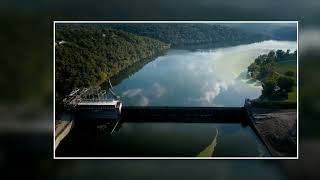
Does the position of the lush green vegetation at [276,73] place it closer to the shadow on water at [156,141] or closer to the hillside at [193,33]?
the hillside at [193,33]

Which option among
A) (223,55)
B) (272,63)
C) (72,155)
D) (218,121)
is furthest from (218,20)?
(72,155)

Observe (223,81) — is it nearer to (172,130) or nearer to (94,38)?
(172,130)

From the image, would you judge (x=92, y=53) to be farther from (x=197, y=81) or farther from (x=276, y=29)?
(x=276, y=29)

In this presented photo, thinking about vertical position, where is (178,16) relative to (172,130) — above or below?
above

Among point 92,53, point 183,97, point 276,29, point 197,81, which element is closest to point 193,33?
point 197,81

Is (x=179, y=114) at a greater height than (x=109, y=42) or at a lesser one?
lesser

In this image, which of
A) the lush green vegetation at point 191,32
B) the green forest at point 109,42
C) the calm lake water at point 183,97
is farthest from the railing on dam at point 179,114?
the lush green vegetation at point 191,32
